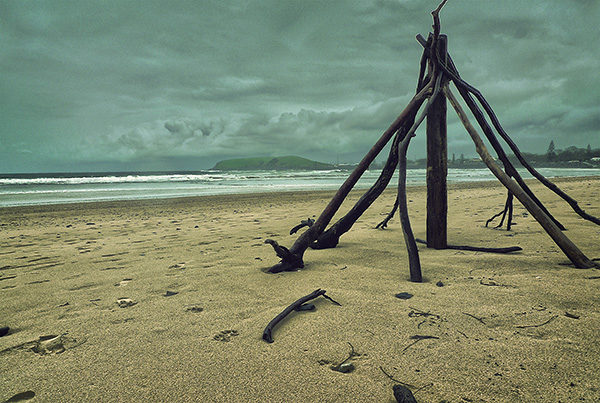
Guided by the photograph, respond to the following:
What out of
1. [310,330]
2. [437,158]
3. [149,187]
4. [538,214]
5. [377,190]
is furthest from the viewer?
[149,187]

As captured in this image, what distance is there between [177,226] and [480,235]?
21.3ft

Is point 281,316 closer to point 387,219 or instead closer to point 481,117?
point 481,117

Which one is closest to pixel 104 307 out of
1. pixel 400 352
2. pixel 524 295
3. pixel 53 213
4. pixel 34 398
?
pixel 34 398

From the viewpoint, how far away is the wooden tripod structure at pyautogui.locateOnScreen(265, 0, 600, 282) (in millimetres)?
2828

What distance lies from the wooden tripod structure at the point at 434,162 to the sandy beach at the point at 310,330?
0.79 feet

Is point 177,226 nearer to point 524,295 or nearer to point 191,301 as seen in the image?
point 191,301

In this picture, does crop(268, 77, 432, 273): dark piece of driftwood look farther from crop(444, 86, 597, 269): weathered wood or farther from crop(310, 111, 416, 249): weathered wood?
crop(444, 86, 597, 269): weathered wood

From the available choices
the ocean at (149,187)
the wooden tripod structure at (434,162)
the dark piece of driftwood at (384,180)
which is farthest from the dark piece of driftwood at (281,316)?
the ocean at (149,187)

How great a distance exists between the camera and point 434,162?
3.75 m

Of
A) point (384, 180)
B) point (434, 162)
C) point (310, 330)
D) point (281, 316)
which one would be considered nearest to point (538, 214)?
point (434, 162)

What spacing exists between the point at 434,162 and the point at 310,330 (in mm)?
2703

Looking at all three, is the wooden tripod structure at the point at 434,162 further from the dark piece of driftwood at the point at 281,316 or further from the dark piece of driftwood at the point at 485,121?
the dark piece of driftwood at the point at 281,316

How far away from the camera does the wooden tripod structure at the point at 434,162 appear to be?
9.28 ft

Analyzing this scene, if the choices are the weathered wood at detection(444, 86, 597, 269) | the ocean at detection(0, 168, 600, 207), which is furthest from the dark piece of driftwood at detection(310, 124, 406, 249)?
the ocean at detection(0, 168, 600, 207)
